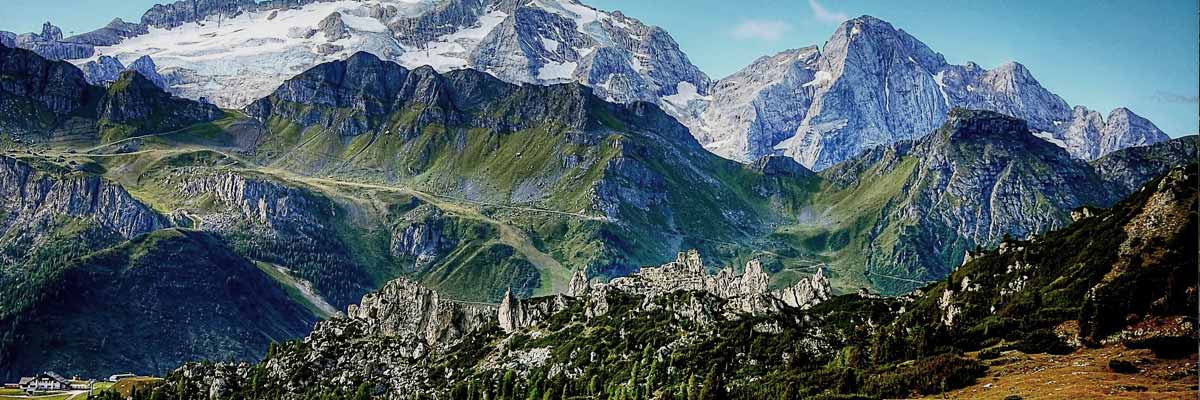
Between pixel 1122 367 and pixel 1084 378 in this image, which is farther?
pixel 1084 378

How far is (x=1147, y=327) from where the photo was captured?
303 ft

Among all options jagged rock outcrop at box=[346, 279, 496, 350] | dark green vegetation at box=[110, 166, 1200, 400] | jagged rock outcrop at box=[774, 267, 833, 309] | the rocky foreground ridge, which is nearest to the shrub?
dark green vegetation at box=[110, 166, 1200, 400]

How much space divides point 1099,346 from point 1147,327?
13.7 ft

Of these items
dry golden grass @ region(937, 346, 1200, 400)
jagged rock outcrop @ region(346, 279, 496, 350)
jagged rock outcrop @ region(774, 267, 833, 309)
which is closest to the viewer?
dry golden grass @ region(937, 346, 1200, 400)

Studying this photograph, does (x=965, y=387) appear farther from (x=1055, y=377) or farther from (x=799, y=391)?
(x=799, y=391)

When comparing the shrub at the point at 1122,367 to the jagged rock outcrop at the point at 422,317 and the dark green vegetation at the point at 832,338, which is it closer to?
the dark green vegetation at the point at 832,338

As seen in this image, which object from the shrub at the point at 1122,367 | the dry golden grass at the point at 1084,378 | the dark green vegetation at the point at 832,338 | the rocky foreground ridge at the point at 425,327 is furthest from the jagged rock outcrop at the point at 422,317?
the shrub at the point at 1122,367

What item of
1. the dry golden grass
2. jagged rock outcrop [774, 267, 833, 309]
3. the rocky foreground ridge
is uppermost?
the dry golden grass

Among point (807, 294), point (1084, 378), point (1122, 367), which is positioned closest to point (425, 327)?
→ point (807, 294)

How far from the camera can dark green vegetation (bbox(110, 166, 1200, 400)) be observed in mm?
98250

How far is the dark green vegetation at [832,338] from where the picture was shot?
98.2 meters

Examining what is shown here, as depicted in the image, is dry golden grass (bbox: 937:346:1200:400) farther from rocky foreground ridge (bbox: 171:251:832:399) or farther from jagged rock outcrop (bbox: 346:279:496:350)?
jagged rock outcrop (bbox: 346:279:496:350)

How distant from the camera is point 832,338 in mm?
137000

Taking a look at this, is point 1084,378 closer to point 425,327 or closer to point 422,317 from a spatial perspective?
point 425,327
